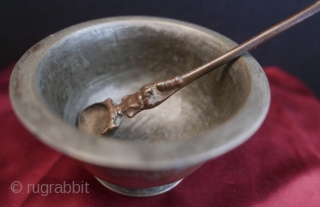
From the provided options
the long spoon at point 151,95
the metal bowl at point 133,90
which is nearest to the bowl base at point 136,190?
the metal bowl at point 133,90

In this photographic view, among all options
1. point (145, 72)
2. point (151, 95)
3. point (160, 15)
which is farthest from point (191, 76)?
point (160, 15)

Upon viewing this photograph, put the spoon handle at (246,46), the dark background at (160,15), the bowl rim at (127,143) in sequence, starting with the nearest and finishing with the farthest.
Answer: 1. the bowl rim at (127,143)
2. the spoon handle at (246,46)
3. the dark background at (160,15)

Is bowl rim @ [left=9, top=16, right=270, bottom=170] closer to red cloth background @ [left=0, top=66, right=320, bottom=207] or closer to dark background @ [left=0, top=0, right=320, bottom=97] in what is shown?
red cloth background @ [left=0, top=66, right=320, bottom=207]

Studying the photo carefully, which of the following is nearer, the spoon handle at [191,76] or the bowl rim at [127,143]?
the bowl rim at [127,143]

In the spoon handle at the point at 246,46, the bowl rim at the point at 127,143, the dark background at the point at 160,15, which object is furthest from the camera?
the dark background at the point at 160,15

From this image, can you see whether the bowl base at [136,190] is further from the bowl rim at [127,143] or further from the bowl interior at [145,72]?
the bowl rim at [127,143]

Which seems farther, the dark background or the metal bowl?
the dark background

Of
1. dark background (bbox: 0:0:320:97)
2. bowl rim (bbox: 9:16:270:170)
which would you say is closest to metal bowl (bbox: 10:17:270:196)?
bowl rim (bbox: 9:16:270:170)

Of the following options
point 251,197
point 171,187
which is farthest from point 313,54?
point 171,187
